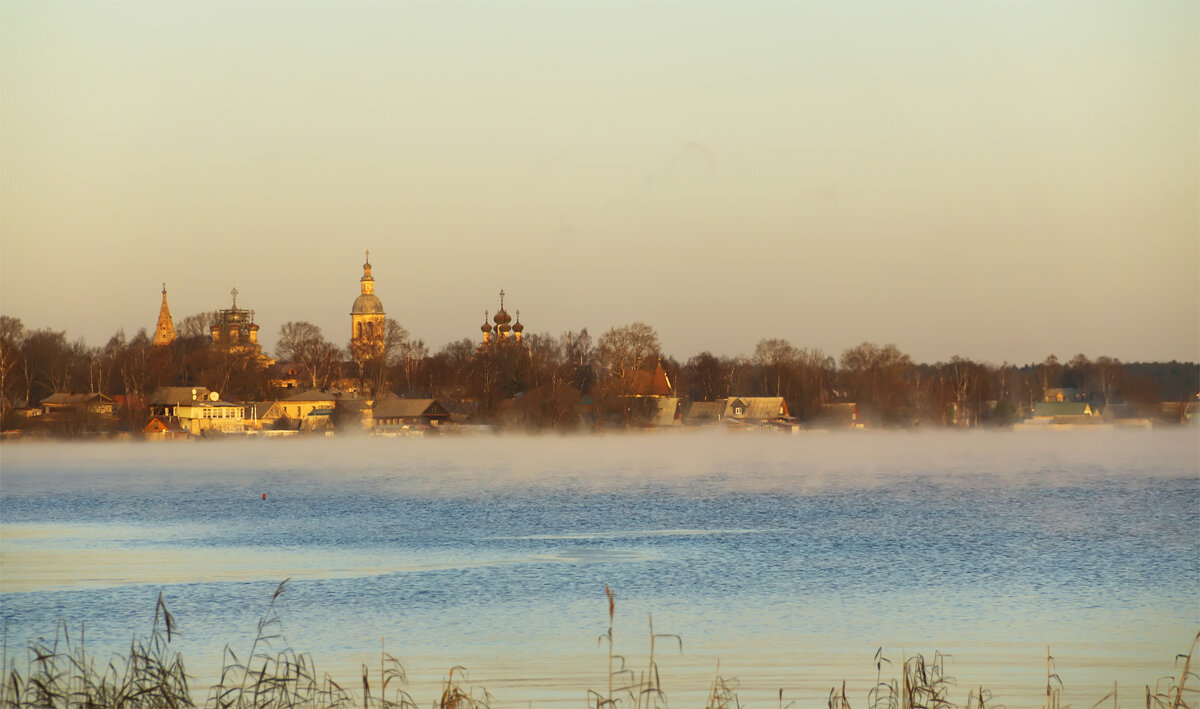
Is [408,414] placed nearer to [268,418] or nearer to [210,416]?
[268,418]

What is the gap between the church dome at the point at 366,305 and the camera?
16138 cm

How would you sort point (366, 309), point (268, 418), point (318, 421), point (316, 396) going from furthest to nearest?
1. point (366, 309)
2. point (316, 396)
3. point (318, 421)
4. point (268, 418)

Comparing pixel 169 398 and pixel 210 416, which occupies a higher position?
pixel 169 398

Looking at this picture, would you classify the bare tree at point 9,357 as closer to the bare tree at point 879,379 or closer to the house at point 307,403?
the house at point 307,403

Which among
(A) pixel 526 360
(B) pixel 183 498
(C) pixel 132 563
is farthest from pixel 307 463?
(C) pixel 132 563

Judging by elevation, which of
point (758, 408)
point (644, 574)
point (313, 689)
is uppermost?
point (758, 408)

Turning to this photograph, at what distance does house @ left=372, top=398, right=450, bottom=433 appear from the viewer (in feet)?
349

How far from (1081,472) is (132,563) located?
4231cm

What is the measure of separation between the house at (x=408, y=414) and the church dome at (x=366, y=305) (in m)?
52.4

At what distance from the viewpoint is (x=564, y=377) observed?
107 metres

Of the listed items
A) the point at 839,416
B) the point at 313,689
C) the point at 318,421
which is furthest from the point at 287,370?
the point at 313,689

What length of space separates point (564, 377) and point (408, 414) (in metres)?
12.3

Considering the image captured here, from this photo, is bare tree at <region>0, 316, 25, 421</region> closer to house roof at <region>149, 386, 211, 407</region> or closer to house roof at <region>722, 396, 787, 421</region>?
house roof at <region>149, 386, 211, 407</region>

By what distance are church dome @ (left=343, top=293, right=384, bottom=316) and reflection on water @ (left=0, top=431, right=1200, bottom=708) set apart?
111m
